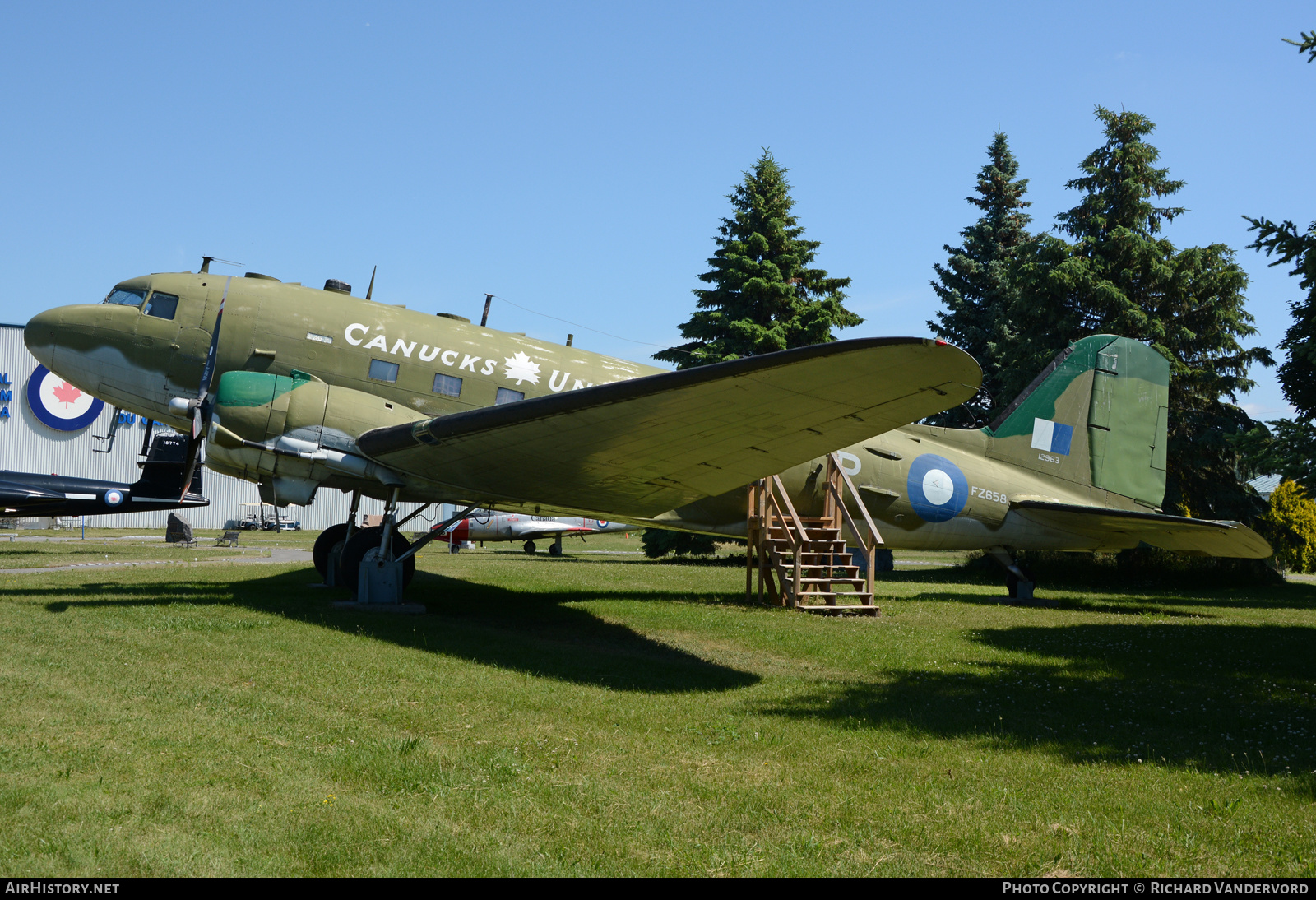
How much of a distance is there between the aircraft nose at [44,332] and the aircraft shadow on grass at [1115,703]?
40.1 feet

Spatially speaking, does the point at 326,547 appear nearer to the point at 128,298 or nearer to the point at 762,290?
the point at 128,298

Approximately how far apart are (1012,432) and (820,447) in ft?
30.5

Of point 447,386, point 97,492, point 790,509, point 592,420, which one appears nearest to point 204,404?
point 447,386

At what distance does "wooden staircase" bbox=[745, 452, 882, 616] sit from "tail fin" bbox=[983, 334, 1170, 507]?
393 centimetres

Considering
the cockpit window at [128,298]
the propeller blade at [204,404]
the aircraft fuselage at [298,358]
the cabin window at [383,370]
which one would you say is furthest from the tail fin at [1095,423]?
the cockpit window at [128,298]

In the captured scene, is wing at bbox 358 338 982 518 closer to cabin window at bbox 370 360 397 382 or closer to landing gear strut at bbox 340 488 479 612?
landing gear strut at bbox 340 488 479 612

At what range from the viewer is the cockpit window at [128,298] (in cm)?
1283

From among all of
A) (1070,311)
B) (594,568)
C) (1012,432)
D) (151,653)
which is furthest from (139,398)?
(1070,311)

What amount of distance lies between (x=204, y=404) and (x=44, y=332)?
333 cm

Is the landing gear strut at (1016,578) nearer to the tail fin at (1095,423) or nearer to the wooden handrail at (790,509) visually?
the tail fin at (1095,423)

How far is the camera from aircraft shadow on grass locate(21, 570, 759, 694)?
8.48 metres

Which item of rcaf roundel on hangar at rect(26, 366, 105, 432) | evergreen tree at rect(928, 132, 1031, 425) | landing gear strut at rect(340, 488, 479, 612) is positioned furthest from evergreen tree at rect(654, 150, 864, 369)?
rcaf roundel on hangar at rect(26, 366, 105, 432)
